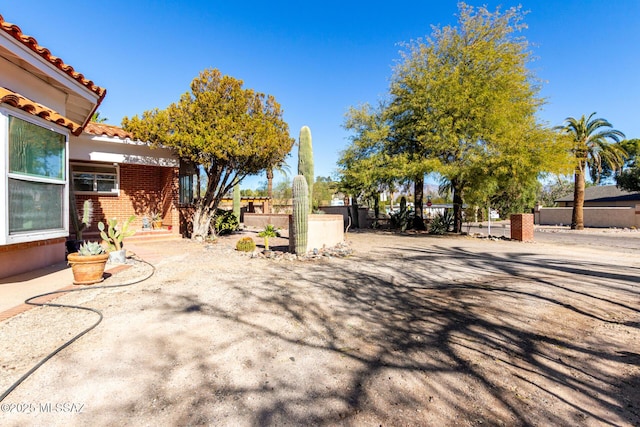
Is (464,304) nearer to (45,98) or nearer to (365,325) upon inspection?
(365,325)

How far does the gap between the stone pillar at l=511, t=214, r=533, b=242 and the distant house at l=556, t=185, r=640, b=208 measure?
26.8m

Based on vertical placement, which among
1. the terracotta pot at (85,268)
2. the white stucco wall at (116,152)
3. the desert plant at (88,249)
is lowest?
the terracotta pot at (85,268)

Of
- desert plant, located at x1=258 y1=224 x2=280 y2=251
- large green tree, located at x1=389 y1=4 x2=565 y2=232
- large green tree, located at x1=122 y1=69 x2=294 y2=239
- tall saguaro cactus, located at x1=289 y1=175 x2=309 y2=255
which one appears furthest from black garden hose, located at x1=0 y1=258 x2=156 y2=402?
large green tree, located at x1=389 y1=4 x2=565 y2=232

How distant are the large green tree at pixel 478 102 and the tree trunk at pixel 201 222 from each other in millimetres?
10398

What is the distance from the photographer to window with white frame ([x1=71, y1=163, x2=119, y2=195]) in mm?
10609

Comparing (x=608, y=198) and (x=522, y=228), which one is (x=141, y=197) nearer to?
(x=522, y=228)

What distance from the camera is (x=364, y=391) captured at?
252 centimetres

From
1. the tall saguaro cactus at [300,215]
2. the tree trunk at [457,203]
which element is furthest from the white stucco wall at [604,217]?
the tall saguaro cactus at [300,215]

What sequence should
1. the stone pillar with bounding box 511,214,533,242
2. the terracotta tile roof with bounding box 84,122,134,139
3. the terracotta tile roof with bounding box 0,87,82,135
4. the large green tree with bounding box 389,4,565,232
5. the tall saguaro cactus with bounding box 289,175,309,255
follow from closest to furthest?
the terracotta tile roof with bounding box 0,87,82,135, the tall saguaro cactus with bounding box 289,175,309,255, the terracotta tile roof with bounding box 84,122,134,139, the large green tree with bounding box 389,4,565,232, the stone pillar with bounding box 511,214,533,242

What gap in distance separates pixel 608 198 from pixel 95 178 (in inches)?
1857

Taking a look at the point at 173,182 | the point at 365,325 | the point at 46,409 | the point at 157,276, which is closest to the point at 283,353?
the point at 365,325

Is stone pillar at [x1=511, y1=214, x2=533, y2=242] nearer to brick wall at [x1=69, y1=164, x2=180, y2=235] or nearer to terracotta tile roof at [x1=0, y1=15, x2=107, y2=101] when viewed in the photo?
brick wall at [x1=69, y1=164, x2=180, y2=235]

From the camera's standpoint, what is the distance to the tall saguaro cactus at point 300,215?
8.85 metres

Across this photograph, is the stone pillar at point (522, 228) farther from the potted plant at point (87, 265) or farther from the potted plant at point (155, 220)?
the potted plant at point (87, 265)
